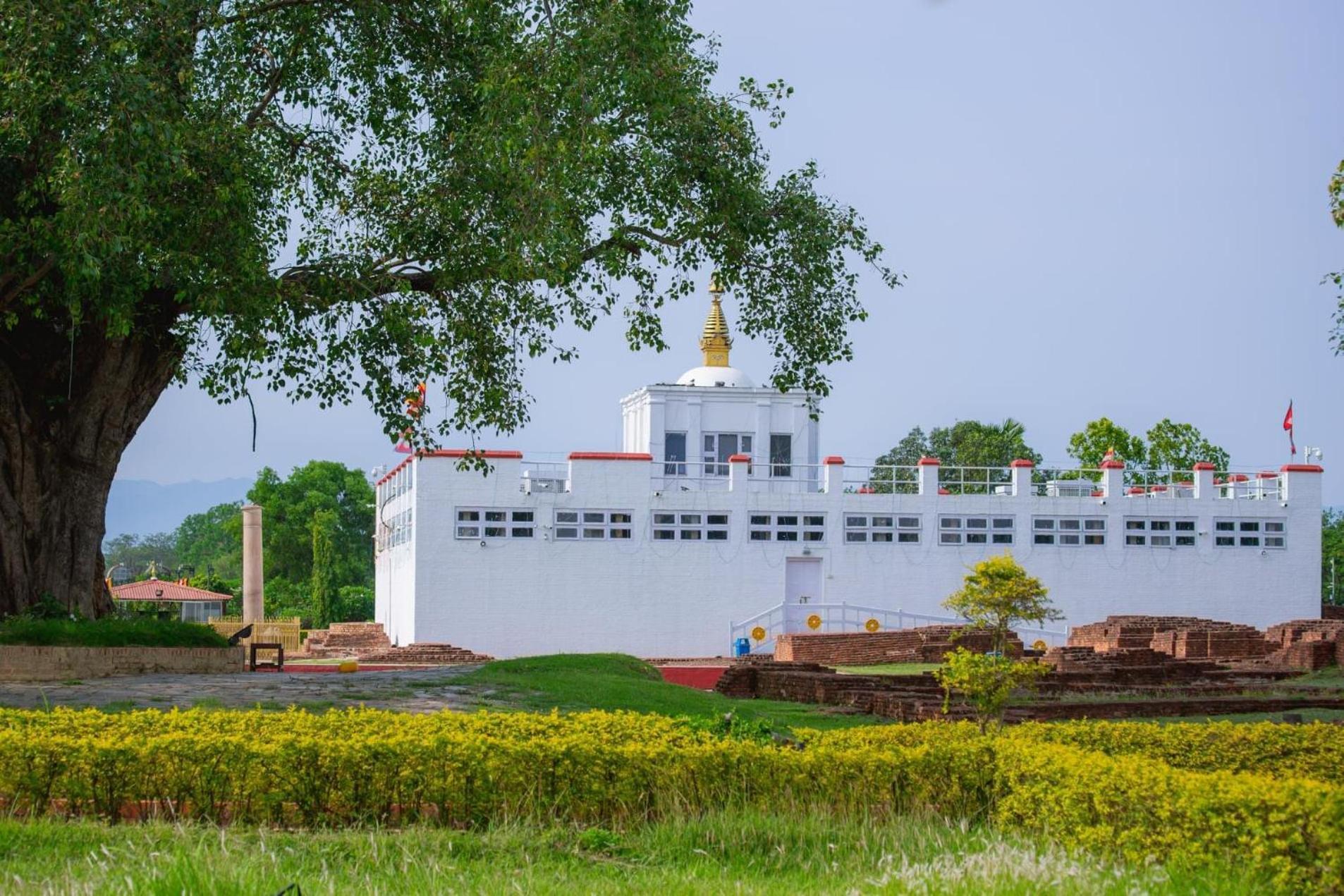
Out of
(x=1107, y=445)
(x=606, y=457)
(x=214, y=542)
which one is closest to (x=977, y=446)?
(x=1107, y=445)

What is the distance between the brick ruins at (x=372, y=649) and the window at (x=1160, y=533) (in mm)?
16859

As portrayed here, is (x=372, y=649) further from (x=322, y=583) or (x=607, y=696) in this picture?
(x=607, y=696)

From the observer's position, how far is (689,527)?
3747 centimetres

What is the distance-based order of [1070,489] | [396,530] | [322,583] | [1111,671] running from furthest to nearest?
[322,583]
[396,530]
[1070,489]
[1111,671]

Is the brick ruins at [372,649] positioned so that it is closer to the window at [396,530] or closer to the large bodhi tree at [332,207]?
the window at [396,530]

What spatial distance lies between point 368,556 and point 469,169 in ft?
205

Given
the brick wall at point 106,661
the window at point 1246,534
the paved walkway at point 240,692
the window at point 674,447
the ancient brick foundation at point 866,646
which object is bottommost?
the ancient brick foundation at point 866,646

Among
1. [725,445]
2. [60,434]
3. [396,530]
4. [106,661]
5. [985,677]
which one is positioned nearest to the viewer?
[985,677]

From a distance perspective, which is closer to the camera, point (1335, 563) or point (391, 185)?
point (391, 185)

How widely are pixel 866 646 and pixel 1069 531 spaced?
9.42 meters

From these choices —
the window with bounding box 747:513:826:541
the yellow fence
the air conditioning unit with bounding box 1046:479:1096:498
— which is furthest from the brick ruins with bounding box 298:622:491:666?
the air conditioning unit with bounding box 1046:479:1096:498

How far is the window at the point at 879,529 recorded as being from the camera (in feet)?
125

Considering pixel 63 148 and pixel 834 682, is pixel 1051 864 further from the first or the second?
pixel 834 682

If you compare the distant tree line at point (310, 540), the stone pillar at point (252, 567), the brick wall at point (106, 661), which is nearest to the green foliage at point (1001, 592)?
the brick wall at point (106, 661)
